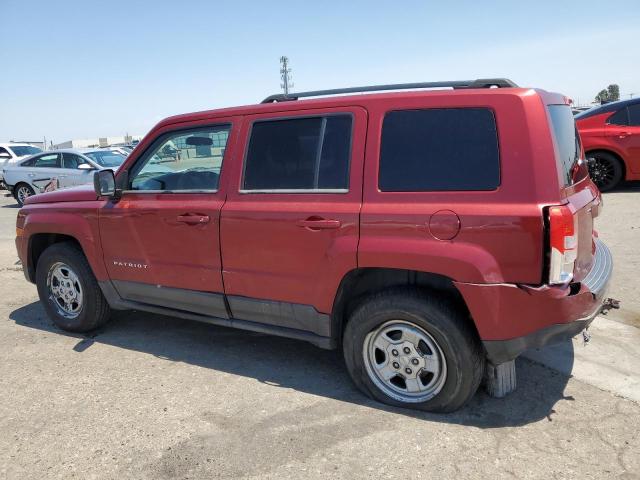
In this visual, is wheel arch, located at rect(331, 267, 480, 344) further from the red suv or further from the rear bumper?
the rear bumper

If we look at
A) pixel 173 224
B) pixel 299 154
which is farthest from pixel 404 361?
pixel 173 224

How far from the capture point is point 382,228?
9.68 feet

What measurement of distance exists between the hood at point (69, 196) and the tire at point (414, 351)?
8.47 feet

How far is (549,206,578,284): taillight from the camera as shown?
2.55 meters

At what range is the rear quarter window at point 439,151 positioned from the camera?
2.75 m

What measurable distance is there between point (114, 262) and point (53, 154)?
10.4 meters

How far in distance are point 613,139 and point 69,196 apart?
9034 millimetres

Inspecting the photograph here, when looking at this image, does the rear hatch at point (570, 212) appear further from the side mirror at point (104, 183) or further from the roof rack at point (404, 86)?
the side mirror at point (104, 183)

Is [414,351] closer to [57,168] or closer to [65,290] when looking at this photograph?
[65,290]

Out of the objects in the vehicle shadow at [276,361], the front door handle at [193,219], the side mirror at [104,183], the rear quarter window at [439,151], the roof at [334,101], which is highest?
the roof at [334,101]

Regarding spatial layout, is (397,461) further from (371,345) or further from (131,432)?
(131,432)

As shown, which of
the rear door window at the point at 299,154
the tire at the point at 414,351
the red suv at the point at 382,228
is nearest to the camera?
the red suv at the point at 382,228

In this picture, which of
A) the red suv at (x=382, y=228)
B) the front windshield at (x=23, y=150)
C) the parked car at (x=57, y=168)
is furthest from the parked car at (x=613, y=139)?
the front windshield at (x=23, y=150)

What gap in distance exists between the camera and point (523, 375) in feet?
11.5
